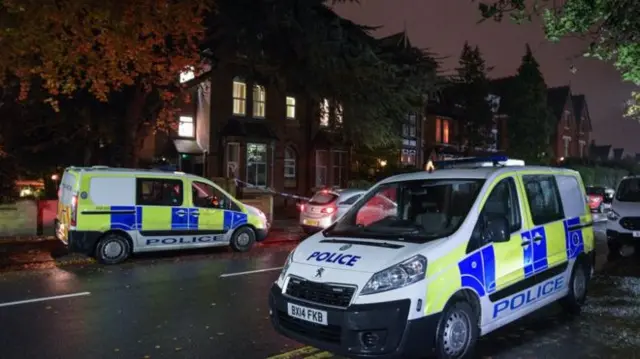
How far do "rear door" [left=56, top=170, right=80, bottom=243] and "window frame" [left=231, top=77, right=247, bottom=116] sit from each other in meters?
15.3

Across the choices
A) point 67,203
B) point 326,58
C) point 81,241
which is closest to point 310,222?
point 326,58

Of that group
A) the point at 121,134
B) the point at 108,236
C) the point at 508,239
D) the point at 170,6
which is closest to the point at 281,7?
the point at 170,6

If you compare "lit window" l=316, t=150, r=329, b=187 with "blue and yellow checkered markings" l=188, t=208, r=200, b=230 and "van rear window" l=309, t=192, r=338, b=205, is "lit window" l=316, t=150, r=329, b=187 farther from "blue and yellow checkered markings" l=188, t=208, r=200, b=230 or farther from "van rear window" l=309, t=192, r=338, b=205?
"blue and yellow checkered markings" l=188, t=208, r=200, b=230

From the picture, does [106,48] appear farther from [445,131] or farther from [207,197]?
[445,131]

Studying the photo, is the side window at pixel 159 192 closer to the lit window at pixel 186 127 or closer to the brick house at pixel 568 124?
the lit window at pixel 186 127

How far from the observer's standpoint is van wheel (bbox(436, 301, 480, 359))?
4926 mm

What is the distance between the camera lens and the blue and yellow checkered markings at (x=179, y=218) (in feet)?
40.6

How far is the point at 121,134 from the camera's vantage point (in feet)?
56.3

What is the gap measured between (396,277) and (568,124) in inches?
2420

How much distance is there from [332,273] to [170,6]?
11147mm

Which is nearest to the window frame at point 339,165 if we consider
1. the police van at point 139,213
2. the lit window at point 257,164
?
the lit window at point 257,164

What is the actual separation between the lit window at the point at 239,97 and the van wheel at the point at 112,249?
16.0 m

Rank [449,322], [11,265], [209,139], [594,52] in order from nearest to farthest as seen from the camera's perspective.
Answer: [449,322]
[594,52]
[11,265]
[209,139]

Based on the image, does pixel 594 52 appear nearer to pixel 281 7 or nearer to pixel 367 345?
pixel 367 345
